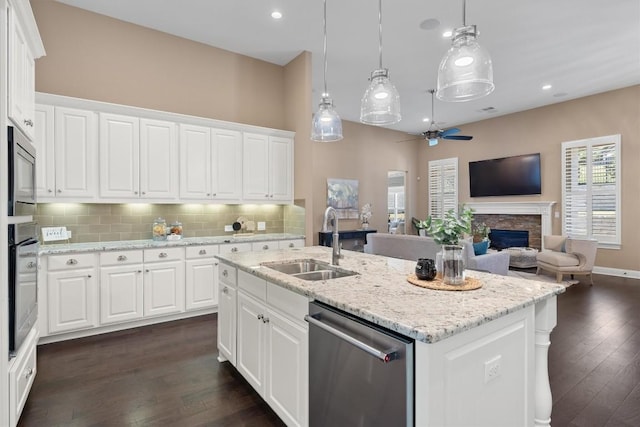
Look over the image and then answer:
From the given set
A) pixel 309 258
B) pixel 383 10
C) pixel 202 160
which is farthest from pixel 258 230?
pixel 383 10

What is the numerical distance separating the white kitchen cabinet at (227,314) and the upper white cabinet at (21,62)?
165 centimetres

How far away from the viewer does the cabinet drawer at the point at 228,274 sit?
264 centimetres

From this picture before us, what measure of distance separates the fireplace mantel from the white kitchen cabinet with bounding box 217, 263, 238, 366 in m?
6.57

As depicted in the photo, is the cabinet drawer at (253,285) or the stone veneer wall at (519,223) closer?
the cabinet drawer at (253,285)

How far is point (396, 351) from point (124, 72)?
4618mm

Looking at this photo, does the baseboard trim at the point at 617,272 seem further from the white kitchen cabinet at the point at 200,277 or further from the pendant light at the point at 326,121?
the white kitchen cabinet at the point at 200,277

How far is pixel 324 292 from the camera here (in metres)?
1.67

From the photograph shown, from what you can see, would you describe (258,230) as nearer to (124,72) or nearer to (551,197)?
(124,72)

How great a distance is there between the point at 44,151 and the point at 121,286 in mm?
1585

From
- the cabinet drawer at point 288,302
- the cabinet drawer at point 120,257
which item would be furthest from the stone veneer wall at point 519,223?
the cabinet drawer at point 120,257

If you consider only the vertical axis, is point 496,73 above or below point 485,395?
above

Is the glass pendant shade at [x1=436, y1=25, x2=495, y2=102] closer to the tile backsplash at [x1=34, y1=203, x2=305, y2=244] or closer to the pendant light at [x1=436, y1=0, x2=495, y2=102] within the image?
the pendant light at [x1=436, y1=0, x2=495, y2=102]

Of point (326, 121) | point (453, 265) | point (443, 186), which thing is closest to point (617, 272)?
point (443, 186)

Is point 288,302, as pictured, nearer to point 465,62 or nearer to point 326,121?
point 326,121
